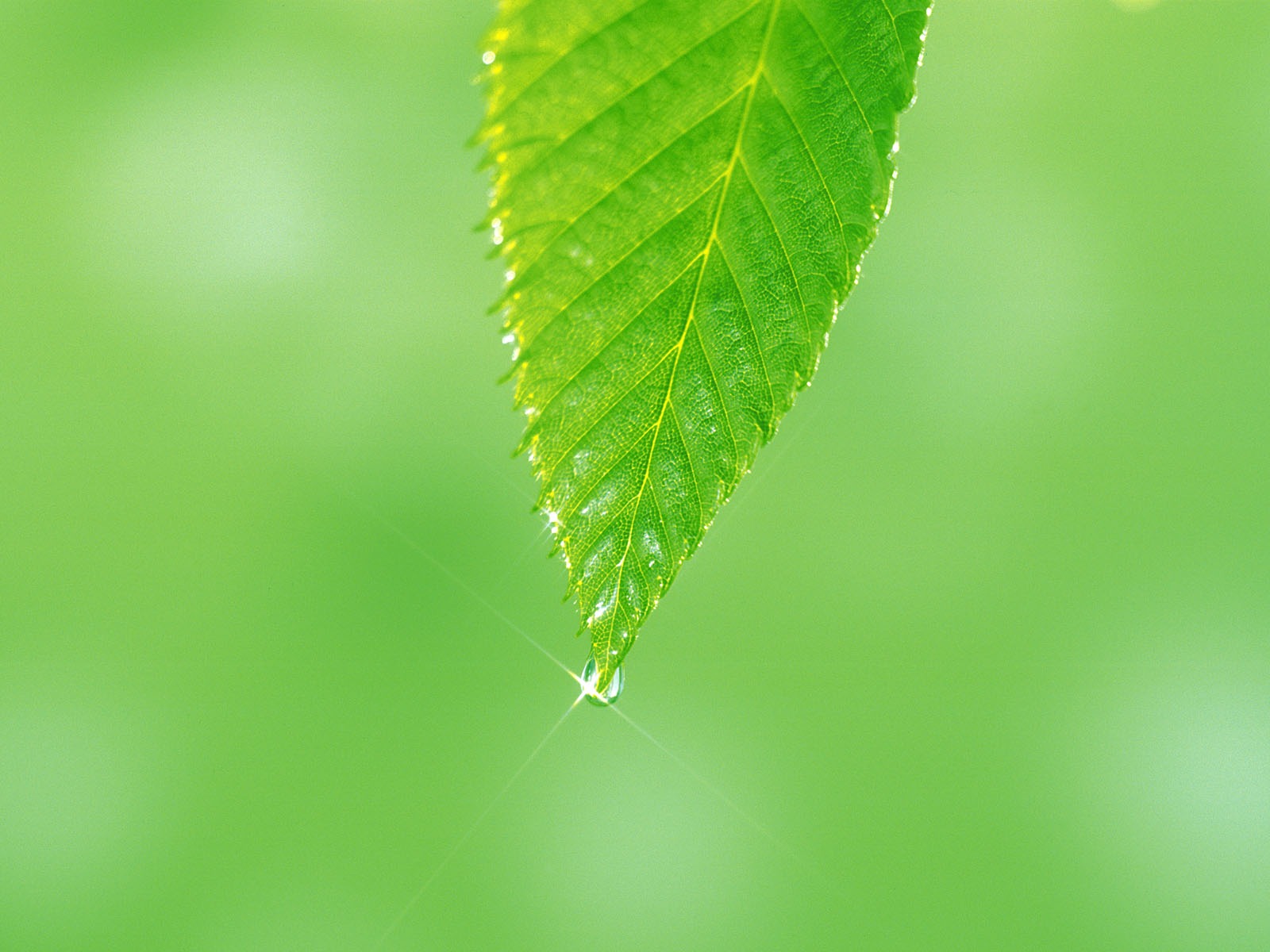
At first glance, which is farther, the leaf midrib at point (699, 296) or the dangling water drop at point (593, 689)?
the dangling water drop at point (593, 689)

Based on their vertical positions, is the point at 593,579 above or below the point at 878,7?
below

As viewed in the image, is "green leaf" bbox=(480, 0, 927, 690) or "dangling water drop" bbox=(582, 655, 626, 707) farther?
"dangling water drop" bbox=(582, 655, 626, 707)

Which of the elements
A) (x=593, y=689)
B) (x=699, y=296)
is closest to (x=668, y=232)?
(x=699, y=296)

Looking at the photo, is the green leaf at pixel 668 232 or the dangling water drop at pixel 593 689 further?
the dangling water drop at pixel 593 689

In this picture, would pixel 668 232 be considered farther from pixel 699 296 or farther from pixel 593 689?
pixel 593 689

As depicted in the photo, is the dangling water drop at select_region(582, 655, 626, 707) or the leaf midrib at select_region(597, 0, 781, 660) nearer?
the leaf midrib at select_region(597, 0, 781, 660)
